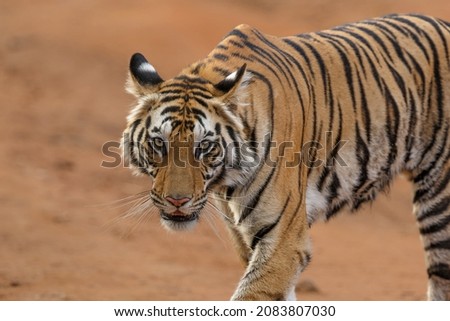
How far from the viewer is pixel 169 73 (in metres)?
13.3

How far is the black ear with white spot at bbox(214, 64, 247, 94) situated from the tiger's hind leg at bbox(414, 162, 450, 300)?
5.85 feet

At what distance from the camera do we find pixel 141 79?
5.29 meters

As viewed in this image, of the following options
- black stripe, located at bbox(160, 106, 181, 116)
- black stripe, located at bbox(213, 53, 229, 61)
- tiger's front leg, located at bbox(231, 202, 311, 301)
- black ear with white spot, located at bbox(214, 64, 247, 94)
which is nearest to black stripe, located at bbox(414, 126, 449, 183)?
tiger's front leg, located at bbox(231, 202, 311, 301)

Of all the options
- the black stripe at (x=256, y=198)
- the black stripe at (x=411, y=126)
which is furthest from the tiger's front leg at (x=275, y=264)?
the black stripe at (x=411, y=126)

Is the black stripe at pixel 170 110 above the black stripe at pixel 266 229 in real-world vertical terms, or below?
above

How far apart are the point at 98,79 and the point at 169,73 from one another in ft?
3.08

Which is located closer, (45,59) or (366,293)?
(366,293)

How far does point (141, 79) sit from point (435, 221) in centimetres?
223

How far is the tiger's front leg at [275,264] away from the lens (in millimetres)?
5285

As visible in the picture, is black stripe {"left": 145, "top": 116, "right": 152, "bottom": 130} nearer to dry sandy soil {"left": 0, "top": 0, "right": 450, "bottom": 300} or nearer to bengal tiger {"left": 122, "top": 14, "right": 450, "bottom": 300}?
bengal tiger {"left": 122, "top": 14, "right": 450, "bottom": 300}

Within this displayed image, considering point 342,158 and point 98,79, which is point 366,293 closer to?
point 342,158

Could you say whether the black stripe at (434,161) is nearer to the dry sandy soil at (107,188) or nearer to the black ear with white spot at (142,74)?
the dry sandy soil at (107,188)

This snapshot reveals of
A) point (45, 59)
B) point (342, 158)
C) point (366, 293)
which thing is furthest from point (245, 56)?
point (45, 59)
